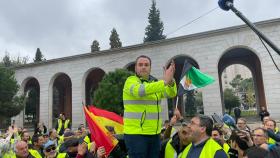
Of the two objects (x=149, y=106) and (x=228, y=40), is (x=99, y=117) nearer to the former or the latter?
(x=149, y=106)

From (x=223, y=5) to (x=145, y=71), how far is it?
1315 mm

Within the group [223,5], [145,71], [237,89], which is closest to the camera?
[223,5]

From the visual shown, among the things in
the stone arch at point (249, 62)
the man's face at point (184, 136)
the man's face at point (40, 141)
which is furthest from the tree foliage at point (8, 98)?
the man's face at point (184, 136)

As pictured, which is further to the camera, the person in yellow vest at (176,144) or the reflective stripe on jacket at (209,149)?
the person in yellow vest at (176,144)

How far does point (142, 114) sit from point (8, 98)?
89.4 ft

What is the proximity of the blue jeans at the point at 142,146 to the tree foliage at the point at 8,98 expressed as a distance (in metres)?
26.5

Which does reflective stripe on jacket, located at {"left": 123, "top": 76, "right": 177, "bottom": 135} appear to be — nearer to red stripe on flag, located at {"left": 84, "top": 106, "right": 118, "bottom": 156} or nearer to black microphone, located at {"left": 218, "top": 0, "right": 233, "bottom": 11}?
red stripe on flag, located at {"left": 84, "top": 106, "right": 118, "bottom": 156}

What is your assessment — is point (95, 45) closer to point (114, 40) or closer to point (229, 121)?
point (114, 40)

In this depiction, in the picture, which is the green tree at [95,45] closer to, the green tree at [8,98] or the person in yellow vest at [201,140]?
the green tree at [8,98]

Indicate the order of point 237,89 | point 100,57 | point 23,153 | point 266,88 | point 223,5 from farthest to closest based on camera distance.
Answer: point 237,89 → point 100,57 → point 266,88 → point 23,153 → point 223,5

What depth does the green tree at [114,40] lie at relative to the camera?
53.2m

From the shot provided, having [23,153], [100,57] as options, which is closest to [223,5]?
[23,153]

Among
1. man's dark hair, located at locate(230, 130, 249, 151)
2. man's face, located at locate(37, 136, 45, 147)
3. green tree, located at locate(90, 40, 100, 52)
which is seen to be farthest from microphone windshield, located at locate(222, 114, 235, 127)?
green tree, located at locate(90, 40, 100, 52)

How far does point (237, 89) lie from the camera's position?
95812 mm
